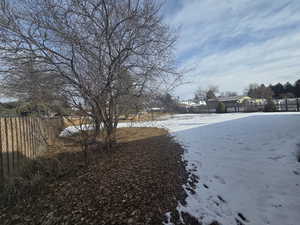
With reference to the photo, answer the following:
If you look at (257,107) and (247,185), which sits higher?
(257,107)

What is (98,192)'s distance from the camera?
8.18 ft

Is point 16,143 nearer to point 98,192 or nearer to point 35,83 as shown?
point 35,83

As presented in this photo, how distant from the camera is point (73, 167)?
11.6 ft

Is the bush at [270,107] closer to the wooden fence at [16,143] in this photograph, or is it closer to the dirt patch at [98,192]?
the dirt patch at [98,192]


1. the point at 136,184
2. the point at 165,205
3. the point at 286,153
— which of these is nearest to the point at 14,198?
the point at 136,184

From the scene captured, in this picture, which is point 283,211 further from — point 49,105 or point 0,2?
point 0,2

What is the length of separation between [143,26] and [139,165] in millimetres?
3603

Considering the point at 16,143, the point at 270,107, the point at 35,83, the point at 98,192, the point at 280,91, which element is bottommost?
the point at 98,192

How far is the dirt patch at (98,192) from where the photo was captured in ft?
6.51

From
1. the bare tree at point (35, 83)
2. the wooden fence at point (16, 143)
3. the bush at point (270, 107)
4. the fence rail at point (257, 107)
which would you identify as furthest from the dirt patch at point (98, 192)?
the fence rail at point (257, 107)

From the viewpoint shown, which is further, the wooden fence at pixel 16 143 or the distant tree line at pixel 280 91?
the distant tree line at pixel 280 91

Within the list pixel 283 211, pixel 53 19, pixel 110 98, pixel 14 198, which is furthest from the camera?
pixel 110 98

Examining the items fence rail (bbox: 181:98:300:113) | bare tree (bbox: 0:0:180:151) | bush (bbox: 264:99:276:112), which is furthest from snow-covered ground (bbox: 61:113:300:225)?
fence rail (bbox: 181:98:300:113)

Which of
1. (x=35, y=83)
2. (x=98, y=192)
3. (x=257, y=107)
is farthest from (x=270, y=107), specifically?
(x=35, y=83)
